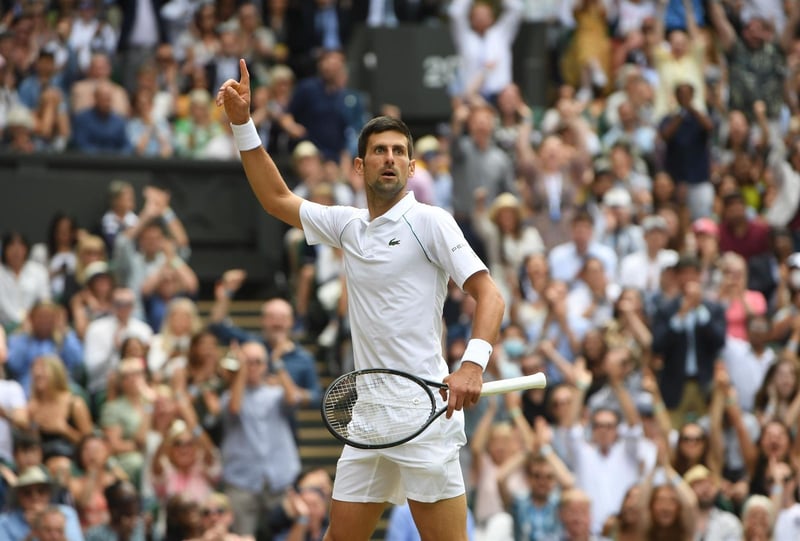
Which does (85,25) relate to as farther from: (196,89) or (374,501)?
(374,501)

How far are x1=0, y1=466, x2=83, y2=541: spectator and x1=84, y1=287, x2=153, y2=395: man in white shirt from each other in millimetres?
1854

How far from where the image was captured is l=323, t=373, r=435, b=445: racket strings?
6938 millimetres

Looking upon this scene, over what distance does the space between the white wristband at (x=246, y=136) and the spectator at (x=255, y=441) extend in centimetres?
500

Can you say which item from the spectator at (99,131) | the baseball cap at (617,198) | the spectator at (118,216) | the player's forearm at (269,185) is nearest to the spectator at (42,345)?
the spectator at (118,216)

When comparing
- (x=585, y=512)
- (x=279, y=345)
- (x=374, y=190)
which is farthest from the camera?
(x=279, y=345)

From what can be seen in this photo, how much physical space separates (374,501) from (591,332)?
6.38 metres

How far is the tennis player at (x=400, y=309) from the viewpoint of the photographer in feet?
23.0

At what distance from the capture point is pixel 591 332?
526 inches

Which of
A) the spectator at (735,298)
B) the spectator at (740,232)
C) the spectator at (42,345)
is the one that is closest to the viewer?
the spectator at (42,345)

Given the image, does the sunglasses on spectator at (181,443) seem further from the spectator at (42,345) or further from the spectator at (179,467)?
the spectator at (42,345)

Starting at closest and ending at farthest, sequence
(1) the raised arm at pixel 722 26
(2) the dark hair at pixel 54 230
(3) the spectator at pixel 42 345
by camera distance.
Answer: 1. (3) the spectator at pixel 42 345
2. (2) the dark hair at pixel 54 230
3. (1) the raised arm at pixel 722 26

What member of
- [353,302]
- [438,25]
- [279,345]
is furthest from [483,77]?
[353,302]

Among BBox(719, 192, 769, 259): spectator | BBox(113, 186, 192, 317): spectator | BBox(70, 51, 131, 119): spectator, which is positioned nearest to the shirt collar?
BBox(113, 186, 192, 317): spectator

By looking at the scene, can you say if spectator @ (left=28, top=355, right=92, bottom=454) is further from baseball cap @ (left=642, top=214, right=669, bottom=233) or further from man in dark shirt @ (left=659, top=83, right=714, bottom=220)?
man in dark shirt @ (left=659, top=83, right=714, bottom=220)
